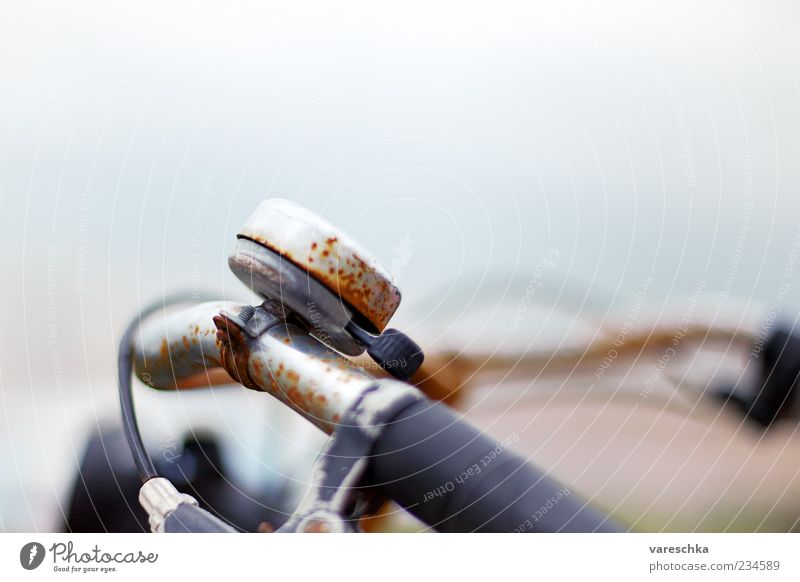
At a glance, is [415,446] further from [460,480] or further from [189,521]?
[189,521]

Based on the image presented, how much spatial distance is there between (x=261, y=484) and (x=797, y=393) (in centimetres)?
50

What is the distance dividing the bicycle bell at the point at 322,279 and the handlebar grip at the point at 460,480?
0.19 feet

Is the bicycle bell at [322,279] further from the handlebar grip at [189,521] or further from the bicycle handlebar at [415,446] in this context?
the handlebar grip at [189,521]

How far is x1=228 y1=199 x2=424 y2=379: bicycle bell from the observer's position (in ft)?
1.68

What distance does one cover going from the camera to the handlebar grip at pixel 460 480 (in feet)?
1.56

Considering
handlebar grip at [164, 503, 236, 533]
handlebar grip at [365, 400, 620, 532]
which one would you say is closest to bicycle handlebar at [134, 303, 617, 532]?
handlebar grip at [365, 400, 620, 532]

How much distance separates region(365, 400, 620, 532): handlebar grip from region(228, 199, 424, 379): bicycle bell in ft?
0.19

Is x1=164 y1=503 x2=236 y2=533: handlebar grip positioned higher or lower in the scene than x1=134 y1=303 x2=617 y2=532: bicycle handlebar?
lower

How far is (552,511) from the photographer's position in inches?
19.1

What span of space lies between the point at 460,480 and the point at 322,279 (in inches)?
6.5

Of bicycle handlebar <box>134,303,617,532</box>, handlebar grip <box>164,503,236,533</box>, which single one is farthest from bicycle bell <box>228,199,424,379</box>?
handlebar grip <box>164,503,236,533</box>

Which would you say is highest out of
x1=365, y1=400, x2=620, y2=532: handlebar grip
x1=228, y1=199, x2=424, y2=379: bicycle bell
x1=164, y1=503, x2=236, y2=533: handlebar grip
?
x1=228, y1=199, x2=424, y2=379: bicycle bell

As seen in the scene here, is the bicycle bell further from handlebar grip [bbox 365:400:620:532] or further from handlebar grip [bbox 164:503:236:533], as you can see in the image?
handlebar grip [bbox 164:503:236:533]
